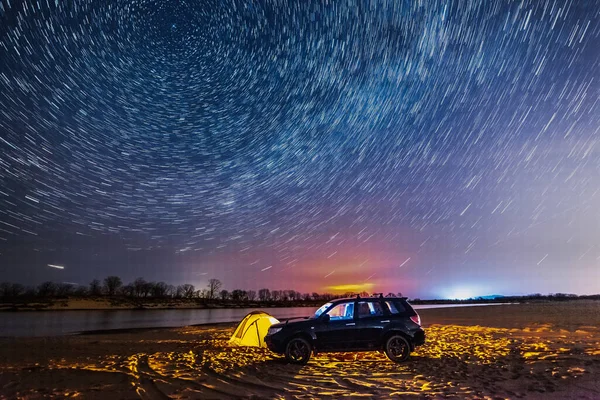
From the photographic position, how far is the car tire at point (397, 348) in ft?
43.4

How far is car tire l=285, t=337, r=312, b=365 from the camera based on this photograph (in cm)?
1308

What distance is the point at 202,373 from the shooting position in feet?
38.0

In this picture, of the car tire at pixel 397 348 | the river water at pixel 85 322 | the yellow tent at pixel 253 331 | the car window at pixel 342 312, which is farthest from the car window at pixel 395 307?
the river water at pixel 85 322

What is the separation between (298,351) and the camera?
1316 cm

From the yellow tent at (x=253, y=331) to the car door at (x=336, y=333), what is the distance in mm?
5971

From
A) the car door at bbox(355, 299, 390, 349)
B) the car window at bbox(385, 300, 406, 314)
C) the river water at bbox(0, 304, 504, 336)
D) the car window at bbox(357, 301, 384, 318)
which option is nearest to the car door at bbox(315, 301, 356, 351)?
the car door at bbox(355, 299, 390, 349)

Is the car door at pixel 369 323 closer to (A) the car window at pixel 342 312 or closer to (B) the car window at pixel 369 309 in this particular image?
(B) the car window at pixel 369 309

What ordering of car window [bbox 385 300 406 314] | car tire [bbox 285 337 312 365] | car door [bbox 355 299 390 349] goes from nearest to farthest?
1. car tire [bbox 285 337 312 365]
2. car door [bbox 355 299 390 349]
3. car window [bbox 385 300 406 314]

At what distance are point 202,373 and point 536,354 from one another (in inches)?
438

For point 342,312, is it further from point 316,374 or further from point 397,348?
point 316,374

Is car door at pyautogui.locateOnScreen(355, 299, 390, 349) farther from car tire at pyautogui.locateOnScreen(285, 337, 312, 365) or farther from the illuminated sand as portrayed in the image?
car tire at pyautogui.locateOnScreen(285, 337, 312, 365)

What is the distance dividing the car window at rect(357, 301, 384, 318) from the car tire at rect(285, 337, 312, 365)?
204 centimetres

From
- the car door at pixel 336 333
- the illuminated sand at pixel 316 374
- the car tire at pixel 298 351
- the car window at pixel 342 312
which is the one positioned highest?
the car window at pixel 342 312

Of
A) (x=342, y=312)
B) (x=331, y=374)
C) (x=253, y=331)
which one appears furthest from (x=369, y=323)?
(x=253, y=331)
